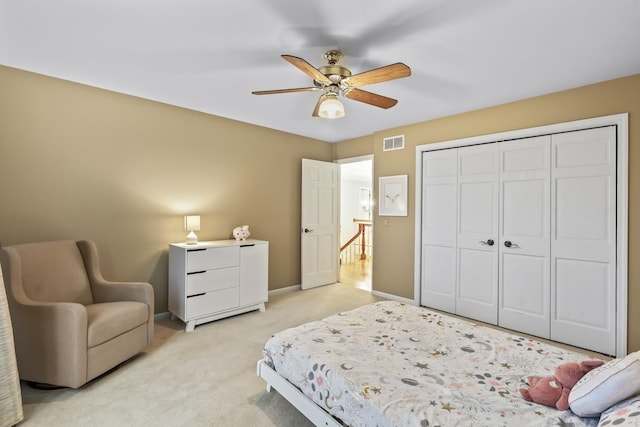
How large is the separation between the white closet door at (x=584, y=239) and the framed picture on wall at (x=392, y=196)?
1657mm

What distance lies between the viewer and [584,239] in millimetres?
2811

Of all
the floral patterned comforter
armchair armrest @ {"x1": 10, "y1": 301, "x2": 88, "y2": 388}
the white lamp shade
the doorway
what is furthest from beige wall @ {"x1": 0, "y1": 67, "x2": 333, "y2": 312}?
the doorway

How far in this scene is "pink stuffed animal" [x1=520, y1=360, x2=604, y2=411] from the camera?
51.1 inches

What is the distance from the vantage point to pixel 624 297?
261 cm

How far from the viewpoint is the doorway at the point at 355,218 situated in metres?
7.09

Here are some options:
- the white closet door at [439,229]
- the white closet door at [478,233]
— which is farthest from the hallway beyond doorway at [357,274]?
the white closet door at [478,233]

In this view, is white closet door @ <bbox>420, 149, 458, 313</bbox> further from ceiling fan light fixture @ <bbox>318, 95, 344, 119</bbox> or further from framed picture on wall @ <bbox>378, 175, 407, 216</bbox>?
ceiling fan light fixture @ <bbox>318, 95, 344, 119</bbox>

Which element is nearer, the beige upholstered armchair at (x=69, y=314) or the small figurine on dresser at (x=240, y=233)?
the beige upholstered armchair at (x=69, y=314)

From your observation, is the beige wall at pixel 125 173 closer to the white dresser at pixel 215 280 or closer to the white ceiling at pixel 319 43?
the white ceiling at pixel 319 43

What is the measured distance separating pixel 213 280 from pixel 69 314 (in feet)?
4.55

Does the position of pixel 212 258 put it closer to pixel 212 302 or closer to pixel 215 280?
pixel 215 280

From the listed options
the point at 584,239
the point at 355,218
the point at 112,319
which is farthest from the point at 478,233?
the point at 355,218

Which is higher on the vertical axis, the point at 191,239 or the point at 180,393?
the point at 191,239

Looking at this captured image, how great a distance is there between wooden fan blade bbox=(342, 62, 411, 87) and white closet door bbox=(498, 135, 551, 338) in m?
1.97
